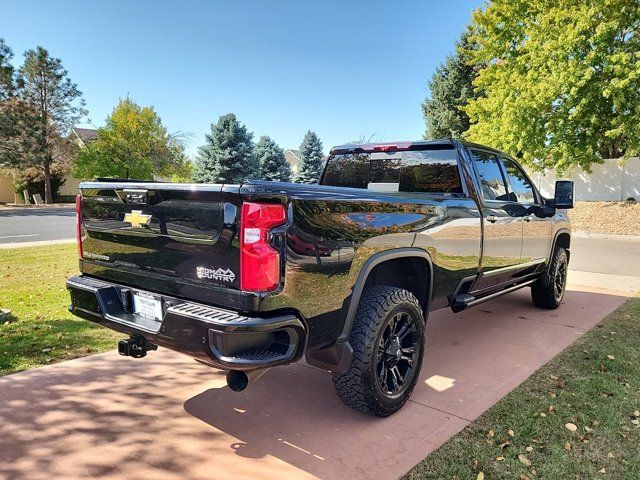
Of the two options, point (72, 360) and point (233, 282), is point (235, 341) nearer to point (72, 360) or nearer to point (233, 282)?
point (233, 282)

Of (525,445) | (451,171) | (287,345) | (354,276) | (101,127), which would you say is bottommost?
(525,445)

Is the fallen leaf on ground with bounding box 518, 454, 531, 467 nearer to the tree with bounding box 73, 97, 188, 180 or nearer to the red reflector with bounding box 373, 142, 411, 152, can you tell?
the red reflector with bounding box 373, 142, 411, 152

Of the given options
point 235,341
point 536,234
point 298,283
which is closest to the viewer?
point 235,341

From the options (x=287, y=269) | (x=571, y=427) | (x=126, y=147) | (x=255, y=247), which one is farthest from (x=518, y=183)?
(x=126, y=147)

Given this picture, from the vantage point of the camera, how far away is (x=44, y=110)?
34.3 m

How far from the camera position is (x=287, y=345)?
7.73 feet

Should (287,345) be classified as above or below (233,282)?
below

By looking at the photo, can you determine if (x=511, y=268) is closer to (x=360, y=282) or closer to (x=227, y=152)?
(x=360, y=282)

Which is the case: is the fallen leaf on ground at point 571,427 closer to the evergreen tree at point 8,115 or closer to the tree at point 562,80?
the tree at point 562,80

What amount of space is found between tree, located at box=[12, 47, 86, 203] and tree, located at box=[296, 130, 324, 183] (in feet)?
62.9

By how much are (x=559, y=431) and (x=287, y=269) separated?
2.11 meters

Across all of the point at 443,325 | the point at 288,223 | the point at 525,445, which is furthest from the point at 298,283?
the point at 443,325

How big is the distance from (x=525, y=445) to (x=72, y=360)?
11.7 feet

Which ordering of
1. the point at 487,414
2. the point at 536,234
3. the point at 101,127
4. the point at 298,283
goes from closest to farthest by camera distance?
the point at 298,283
the point at 487,414
the point at 536,234
the point at 101,127
